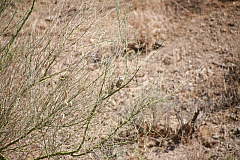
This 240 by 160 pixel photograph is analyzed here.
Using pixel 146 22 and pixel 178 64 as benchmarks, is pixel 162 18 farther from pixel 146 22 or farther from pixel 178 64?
pixel 178 64

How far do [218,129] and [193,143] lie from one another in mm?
583

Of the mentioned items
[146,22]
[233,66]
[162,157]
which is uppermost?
[146,22]

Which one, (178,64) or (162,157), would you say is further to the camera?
(178,64)

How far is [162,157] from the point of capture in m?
4.09

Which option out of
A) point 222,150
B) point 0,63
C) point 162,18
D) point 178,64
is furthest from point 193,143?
point 162,18

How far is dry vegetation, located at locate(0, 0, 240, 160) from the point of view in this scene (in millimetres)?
2670

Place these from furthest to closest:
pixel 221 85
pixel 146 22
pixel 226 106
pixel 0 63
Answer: pixel 146 22 < pixel 221 85 < pixel 226 106 < pixel 0 63

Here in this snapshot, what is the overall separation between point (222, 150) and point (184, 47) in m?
2.79

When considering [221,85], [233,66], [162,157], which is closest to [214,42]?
[233,66]

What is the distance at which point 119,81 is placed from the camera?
2482 millimetres

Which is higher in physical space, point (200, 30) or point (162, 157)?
point (200, 30)

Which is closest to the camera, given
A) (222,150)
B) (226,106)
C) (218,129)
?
(222,150)

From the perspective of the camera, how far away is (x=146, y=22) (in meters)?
6.17

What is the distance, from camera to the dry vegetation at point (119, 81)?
2670 millimetres
